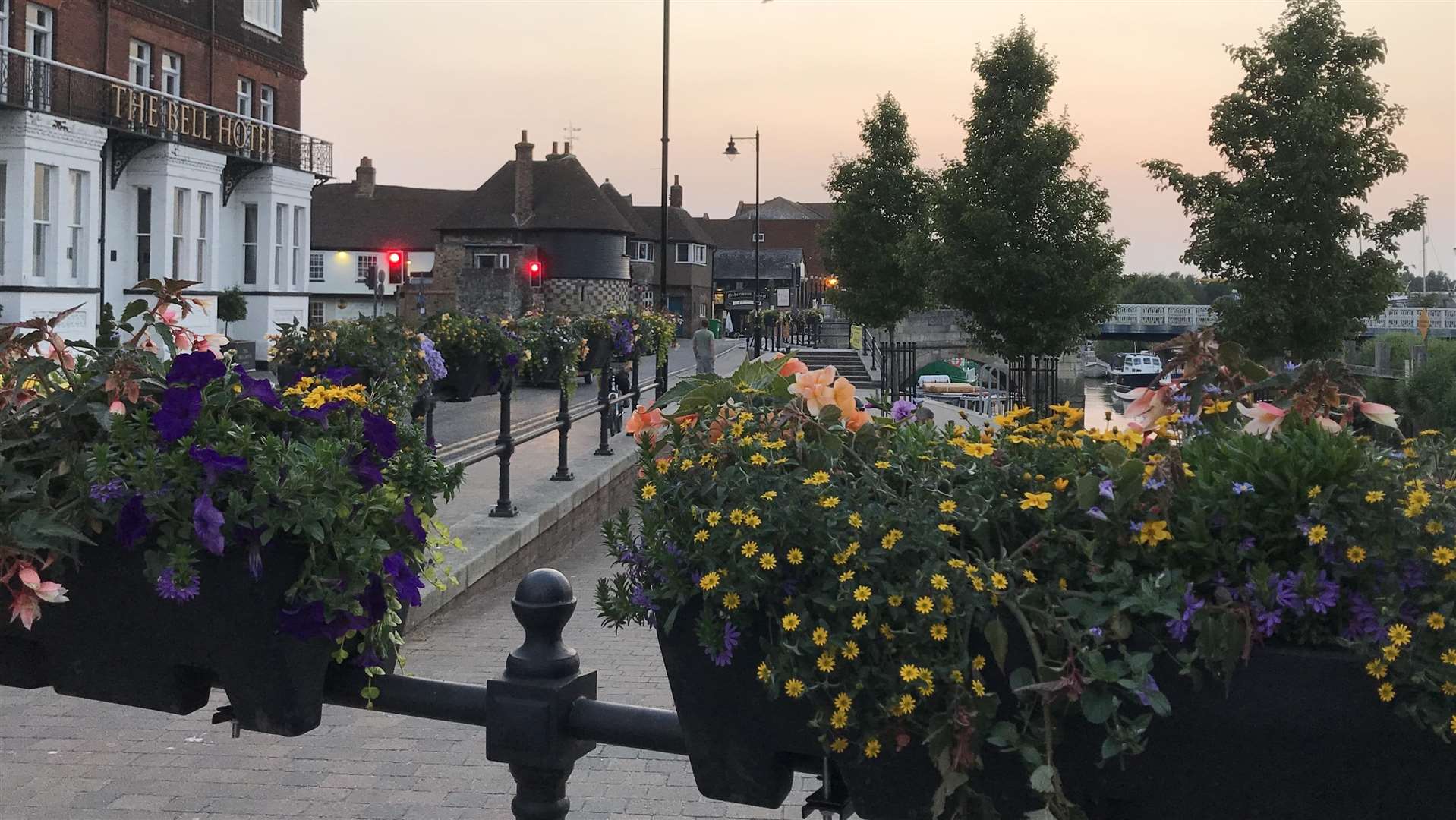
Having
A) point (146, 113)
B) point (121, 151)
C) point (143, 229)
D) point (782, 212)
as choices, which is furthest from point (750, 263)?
point (121, 151)

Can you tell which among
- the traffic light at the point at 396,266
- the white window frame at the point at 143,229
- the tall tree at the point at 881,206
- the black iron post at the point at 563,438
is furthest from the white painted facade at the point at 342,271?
the black iron post at the point at 563,438

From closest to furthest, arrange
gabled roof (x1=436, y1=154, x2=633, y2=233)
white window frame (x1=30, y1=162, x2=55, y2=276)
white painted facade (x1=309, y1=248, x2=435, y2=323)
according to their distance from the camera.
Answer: white window frame (x1=30, y1=162, x2=55, y2=276) < gabled roof (x1=436, y1=154, x2=633, y2=233) < white painted facade (x1=309, y1=248, x2=435, y2=323)

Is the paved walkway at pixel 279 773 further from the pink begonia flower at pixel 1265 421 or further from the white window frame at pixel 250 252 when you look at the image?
the white window frame at pixel 250 252

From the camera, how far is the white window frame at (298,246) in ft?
112

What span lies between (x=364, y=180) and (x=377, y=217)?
3.32 meters

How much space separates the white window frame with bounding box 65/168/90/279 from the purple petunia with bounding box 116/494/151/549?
89.4 ft

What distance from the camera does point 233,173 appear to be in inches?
1255

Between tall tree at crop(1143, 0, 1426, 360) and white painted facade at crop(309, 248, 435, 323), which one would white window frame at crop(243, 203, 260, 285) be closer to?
tall tree at crop(1143, 0, 1426, 360)

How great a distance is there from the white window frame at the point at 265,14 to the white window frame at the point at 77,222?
7089mm

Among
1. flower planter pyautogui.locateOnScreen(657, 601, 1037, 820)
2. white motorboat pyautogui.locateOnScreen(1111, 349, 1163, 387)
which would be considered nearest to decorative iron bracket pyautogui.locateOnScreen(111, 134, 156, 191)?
flower planter pyautogui.locateOnScreen(657, 601, 1037, 820)

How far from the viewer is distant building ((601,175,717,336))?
77125 millimetres

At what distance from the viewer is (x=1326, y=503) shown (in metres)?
1.30

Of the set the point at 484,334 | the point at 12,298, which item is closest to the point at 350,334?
the point at 484,334

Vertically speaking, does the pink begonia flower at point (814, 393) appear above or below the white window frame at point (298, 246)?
below
